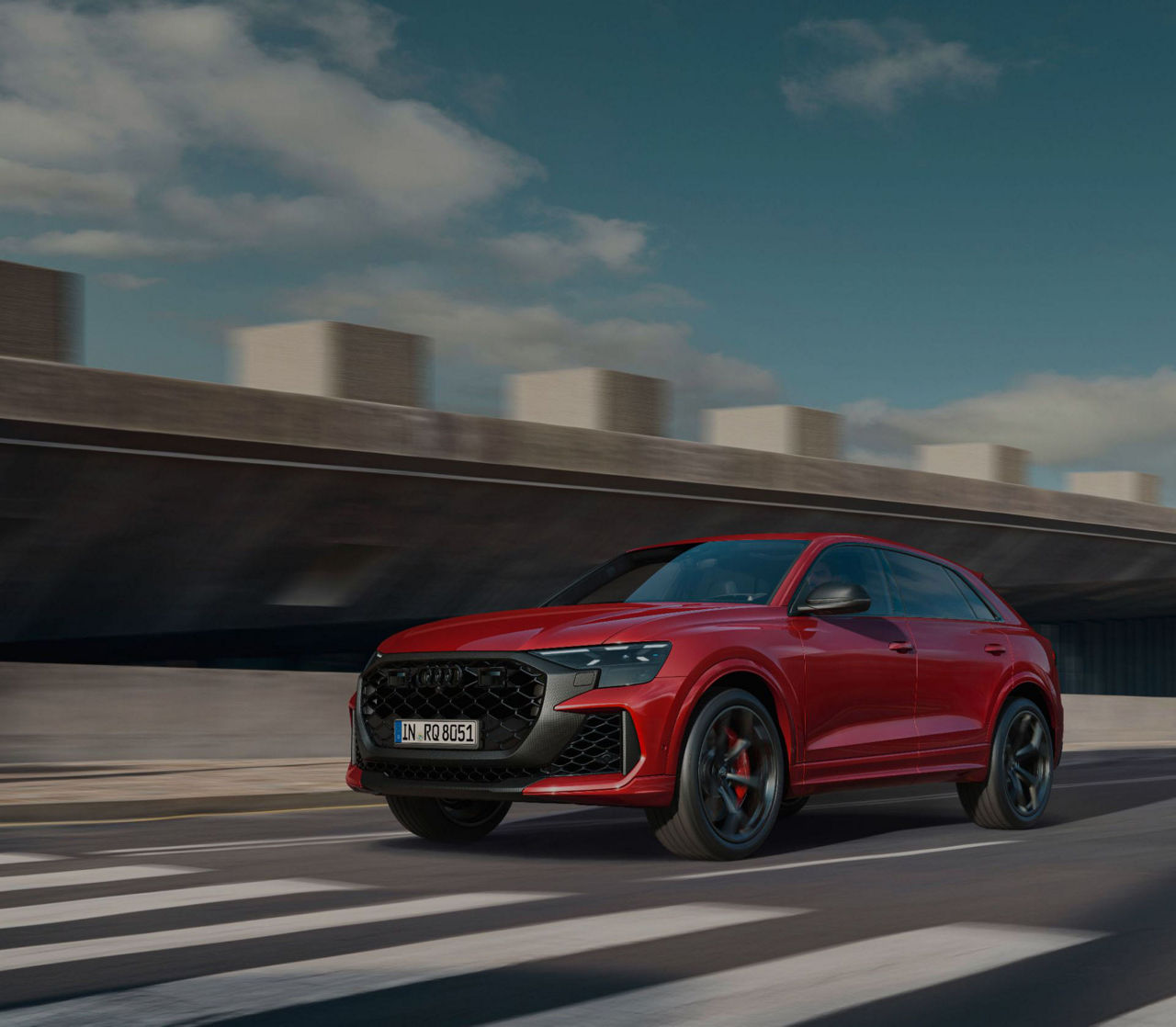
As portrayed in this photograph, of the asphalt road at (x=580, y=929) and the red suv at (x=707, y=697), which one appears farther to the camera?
the red suv at (x=707, y=697)

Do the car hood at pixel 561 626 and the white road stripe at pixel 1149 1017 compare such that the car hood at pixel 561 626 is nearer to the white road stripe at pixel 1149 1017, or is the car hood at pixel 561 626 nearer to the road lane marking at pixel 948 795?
the white road stripe at pixel 1149 1017

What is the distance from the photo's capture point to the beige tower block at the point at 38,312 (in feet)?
56.2

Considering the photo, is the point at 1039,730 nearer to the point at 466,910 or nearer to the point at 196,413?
the point at 466,910

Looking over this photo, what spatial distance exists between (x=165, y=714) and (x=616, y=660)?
28.9 feet

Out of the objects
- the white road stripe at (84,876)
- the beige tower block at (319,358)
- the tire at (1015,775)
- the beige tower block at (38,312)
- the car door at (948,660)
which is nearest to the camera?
the white road stripe at (84,876)

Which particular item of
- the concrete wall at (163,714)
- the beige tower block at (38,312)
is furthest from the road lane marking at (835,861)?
the beige tower block at (38,312)

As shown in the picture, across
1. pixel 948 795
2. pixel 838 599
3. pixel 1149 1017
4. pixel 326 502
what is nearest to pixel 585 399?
pixel 326 502

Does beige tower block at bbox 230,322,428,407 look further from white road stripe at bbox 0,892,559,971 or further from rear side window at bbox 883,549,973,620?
white road stripe at bbox 0,892,559,971

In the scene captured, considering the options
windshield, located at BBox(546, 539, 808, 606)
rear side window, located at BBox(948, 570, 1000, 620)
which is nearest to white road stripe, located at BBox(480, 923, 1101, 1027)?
windshield, located at BBox(546, 539, 808, 606)

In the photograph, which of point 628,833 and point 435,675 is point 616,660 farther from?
point 628,833

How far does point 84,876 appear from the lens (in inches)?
303

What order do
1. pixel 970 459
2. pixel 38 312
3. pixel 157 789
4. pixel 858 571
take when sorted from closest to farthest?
1. pixel 858 571
2. pixel 157 789
3. pixel 38 312
4. pixel 970 459

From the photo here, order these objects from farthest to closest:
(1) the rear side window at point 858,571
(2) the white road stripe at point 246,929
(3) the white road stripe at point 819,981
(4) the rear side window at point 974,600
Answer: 1. (4) the rear side window at point 974,600
2. (1) the rear side window at point 858,571
3. (2) the white road stripe at point 246,929
4. (3) the white road stripe at point 819,981

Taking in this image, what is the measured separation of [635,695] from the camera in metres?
7.77
